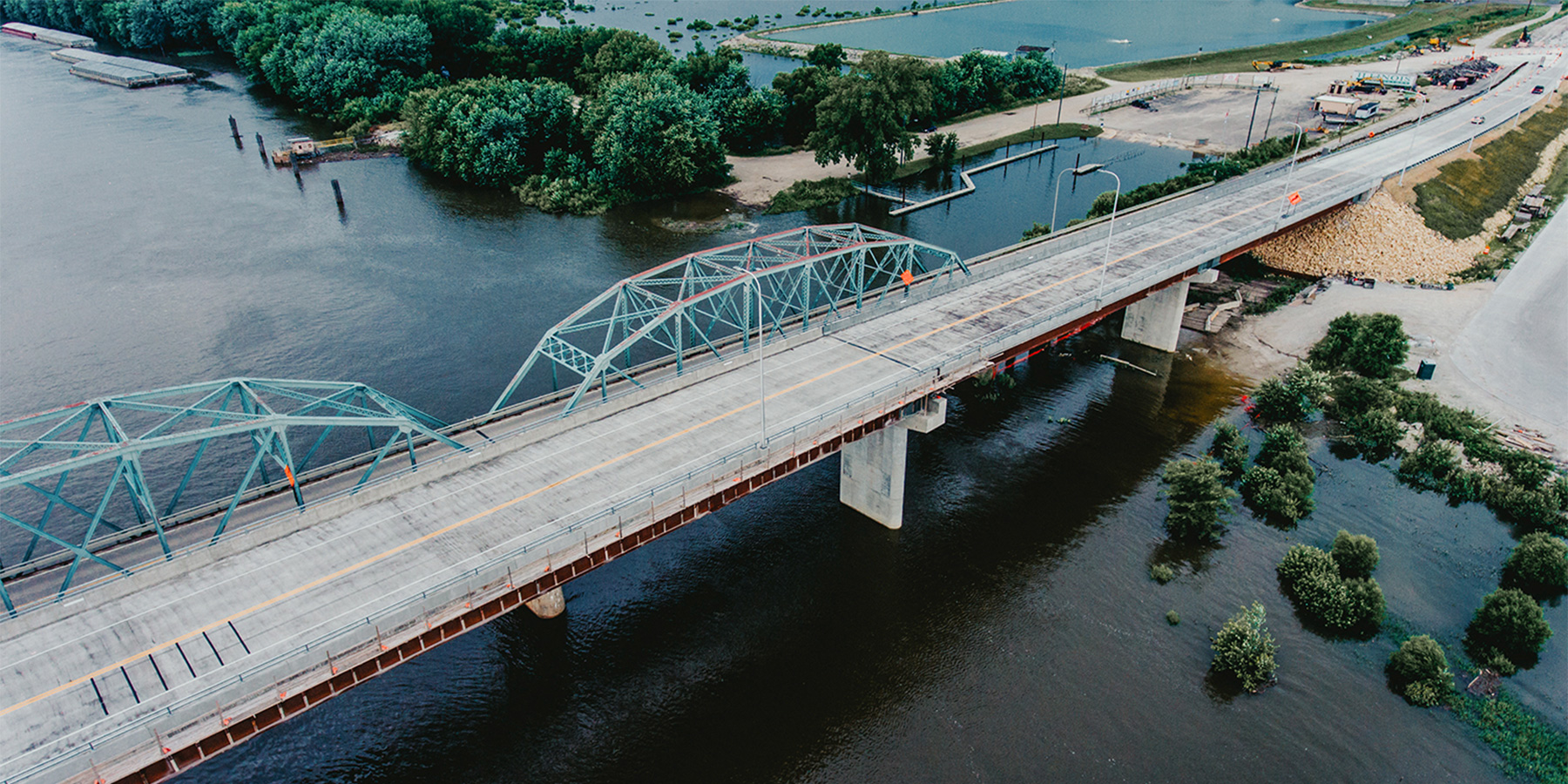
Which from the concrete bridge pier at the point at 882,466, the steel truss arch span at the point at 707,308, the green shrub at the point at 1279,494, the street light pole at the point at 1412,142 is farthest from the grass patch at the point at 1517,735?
the street light pole at the point at 1412,142

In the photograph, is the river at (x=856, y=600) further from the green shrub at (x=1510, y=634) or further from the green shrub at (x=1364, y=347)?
the green shrub at (x=1364, y=347)

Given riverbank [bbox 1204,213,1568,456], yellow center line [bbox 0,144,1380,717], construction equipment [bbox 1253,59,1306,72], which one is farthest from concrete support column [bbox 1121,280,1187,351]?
construction equipment [bbox 1253,59,1306,72]

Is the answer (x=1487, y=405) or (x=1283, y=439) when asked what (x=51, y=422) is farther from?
(x=1487, y=405)

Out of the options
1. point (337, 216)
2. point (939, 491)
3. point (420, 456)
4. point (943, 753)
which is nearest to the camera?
point (943, 753)

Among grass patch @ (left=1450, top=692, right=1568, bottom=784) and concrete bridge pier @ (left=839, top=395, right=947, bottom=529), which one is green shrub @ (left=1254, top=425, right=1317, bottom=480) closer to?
grass patch @ (left=1450, top=692, right=1568, bottom=784)

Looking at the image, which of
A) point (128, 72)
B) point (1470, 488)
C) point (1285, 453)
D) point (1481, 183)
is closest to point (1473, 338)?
point (1470, 488)

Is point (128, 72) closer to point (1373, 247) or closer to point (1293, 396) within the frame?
point (1293, 396)

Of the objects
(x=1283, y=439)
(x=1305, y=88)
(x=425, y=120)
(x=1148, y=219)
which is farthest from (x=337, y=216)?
(x=1305, y=88)
